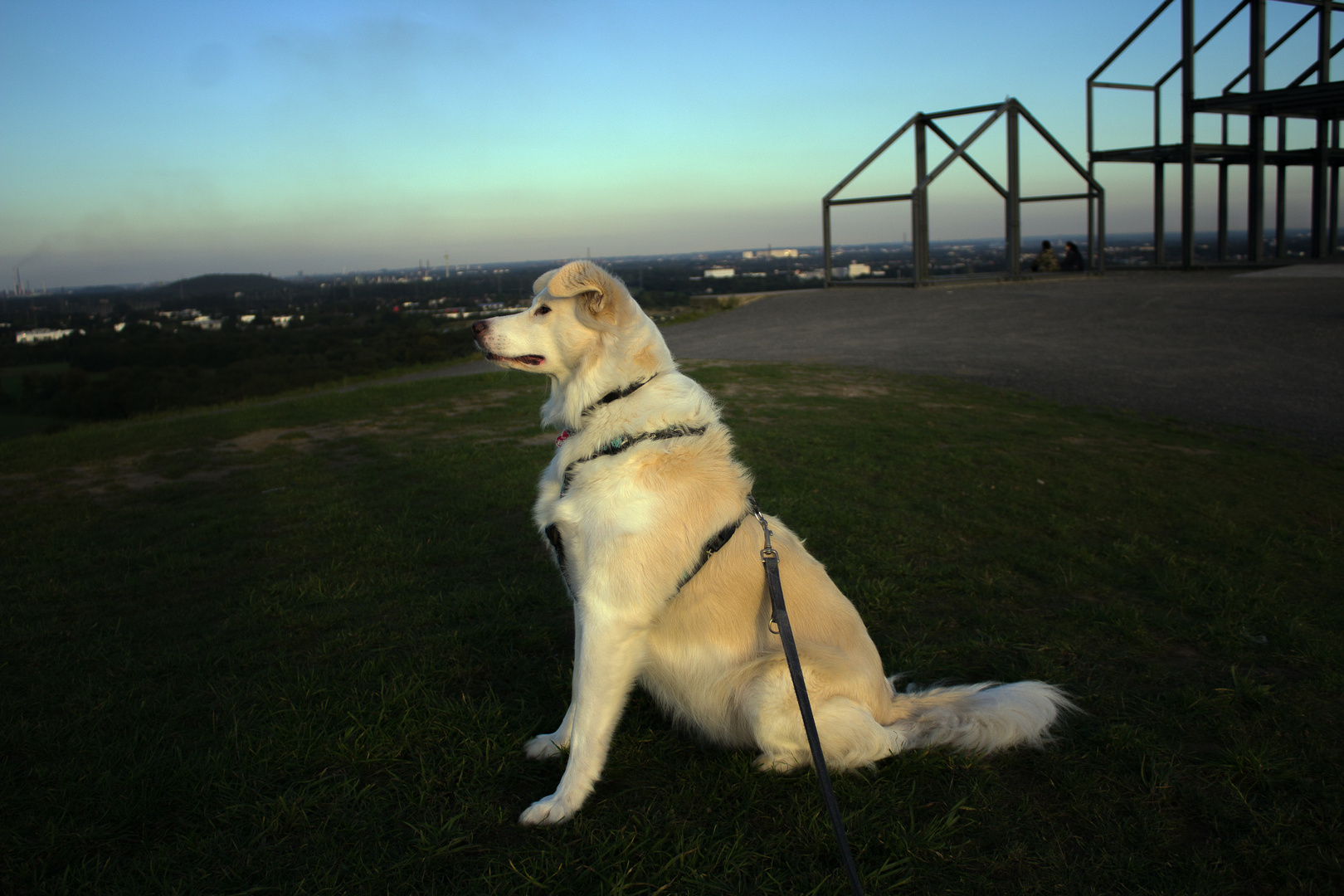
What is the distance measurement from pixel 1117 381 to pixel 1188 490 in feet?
Answer: 18.8

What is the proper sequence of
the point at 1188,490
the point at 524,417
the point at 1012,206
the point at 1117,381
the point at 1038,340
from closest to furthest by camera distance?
the point at 1188,490 → the point at 524,417 → the point at 1117,381 → the point at 1038,340 → the point at 1012,206

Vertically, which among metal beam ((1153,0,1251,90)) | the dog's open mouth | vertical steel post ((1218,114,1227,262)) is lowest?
the dog's open mouth

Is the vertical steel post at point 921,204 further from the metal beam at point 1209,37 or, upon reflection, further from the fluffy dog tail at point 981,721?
the fluffy dog tail at point 981,721

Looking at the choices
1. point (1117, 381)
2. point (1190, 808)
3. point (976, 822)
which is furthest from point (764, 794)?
point (1117, 381)

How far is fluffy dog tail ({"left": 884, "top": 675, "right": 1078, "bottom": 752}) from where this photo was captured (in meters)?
2.86

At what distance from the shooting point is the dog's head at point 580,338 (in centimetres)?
286

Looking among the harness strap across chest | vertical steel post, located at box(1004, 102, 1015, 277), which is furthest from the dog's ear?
vertical steel post, located at box(1004, 102, 1015, 277)

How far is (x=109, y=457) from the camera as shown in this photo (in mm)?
7867

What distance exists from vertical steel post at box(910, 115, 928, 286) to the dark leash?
20.1 m

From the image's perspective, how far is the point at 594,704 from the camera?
2.61m

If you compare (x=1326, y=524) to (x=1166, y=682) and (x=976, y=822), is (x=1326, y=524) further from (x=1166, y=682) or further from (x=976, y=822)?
(x=976, y=822)

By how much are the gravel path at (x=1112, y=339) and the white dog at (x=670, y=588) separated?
336 inches

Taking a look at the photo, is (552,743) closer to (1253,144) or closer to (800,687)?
(800,687)

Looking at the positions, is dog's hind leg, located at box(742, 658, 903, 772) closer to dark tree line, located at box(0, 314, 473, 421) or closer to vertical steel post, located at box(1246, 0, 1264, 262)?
dark tree line, located at box(0, 314, 473, 421)
